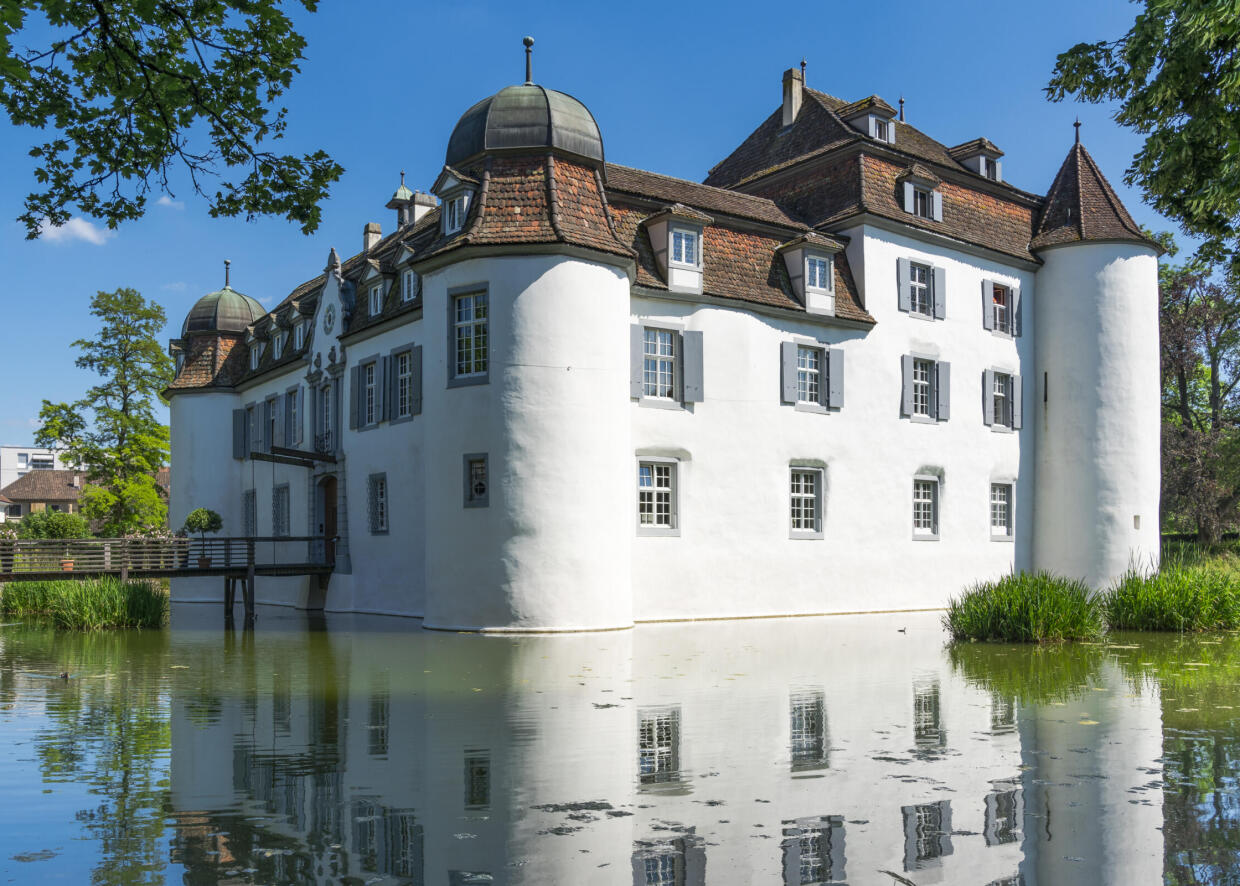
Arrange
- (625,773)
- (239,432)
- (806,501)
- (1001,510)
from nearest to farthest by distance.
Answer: (625,773)
(806,501)
(1001,510)
(239,432)

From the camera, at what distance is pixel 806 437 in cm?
2375

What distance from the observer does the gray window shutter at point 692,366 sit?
72.5ft

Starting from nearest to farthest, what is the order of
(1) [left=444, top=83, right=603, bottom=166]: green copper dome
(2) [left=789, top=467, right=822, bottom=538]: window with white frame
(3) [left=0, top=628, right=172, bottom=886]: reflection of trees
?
(3) [left=0, top=628, right=172, bottom=886]: reflection of trees → (1) [left=444, top=83, right=603, bottom=166]: green copper dome → (2) [left=789, top=467, right=822, bottom=538]: window with white frame

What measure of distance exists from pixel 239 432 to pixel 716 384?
17.7 m

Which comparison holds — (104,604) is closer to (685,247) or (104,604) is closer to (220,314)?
(685,247)

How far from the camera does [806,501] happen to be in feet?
79.0

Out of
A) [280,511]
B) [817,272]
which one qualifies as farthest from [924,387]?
[280,511]

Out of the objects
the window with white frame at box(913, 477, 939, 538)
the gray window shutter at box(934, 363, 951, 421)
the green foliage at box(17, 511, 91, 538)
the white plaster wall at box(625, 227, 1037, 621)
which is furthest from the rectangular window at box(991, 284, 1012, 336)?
the green foliage at box(17, 511, 91, 538)

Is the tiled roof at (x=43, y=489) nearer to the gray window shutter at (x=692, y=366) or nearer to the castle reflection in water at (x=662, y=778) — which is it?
the gray window shutter at (x=692, y=366)

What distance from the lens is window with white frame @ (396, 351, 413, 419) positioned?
75.5 ft

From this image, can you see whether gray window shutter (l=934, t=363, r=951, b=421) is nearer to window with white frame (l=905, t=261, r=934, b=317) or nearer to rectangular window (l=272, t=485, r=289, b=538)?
window with white frame (l=905, t=261, r=934, b=317)

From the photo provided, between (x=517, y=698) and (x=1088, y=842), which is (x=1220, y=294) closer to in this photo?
(x=517, y=698)

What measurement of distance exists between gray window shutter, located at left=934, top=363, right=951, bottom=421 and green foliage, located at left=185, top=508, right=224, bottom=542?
19027 millimetres

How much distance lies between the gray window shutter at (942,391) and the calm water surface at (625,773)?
1298 cm
